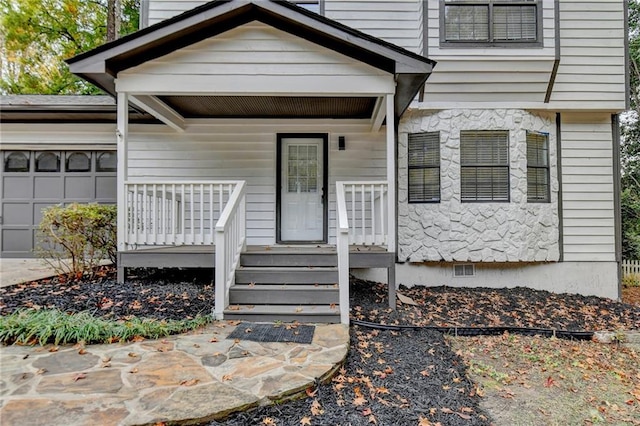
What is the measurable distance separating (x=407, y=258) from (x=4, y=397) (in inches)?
218

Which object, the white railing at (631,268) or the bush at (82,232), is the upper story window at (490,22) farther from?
the white railing at (631,268)

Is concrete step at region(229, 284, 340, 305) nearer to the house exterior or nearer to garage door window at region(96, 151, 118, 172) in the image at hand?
the house exterior

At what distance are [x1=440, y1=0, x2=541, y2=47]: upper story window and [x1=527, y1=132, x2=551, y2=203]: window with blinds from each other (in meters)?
1.65

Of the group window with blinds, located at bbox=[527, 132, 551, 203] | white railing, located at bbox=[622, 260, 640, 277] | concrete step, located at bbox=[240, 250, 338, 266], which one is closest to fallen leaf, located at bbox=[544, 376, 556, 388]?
concrete step, located at bbox=[240, 250, 338, 266]

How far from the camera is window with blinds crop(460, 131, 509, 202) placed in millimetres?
6352

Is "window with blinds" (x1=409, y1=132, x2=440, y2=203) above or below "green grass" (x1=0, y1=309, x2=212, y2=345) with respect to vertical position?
above

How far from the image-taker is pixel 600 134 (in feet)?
21.7

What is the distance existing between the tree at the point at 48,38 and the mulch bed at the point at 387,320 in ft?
38.2

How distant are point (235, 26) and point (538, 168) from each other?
5.58 metres

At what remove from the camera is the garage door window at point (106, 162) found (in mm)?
7344

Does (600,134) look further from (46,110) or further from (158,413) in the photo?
(46,110)

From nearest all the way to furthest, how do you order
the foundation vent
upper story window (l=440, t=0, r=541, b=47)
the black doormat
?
1. the black doormat
2. upper story window (l=440, t=0, r=541, b=47)
3. the foundation vent

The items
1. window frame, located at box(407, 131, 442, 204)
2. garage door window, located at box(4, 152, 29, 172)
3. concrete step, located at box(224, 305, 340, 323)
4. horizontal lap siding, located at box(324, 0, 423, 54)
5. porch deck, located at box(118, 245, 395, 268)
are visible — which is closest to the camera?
concrete step, located at box(224, 305, 340, 323)

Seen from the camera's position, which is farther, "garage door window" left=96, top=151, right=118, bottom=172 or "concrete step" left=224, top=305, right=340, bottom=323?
"garage door window" left=96, top=151, right=118, bottom=172
